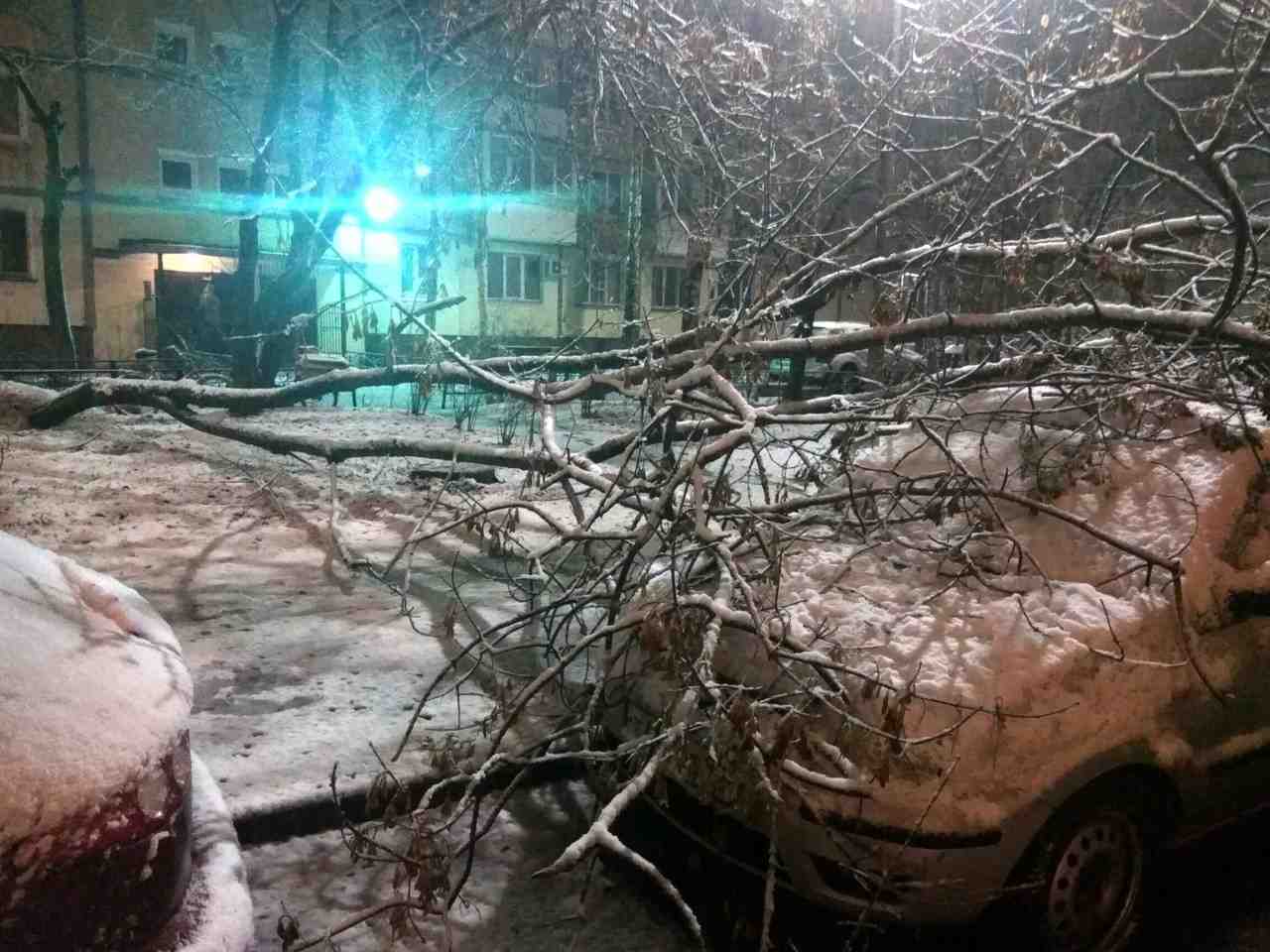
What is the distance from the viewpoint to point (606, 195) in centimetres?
2306

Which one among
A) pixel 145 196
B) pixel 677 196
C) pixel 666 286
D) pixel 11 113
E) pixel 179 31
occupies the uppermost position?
pixel 179 31

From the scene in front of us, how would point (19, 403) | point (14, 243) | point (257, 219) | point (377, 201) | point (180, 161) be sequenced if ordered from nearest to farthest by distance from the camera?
point (19, 403) → point (257, 219) → point (377, 201) → point (14, 243) → point (180, 161)

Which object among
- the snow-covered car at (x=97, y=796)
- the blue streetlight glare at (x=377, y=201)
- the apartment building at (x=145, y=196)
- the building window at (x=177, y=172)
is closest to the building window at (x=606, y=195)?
the apartment building at (x=145, y=196)

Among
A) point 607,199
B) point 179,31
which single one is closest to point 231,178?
point 179,31

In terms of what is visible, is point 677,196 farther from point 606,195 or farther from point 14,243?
point 14,243

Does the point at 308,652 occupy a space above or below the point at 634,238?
below

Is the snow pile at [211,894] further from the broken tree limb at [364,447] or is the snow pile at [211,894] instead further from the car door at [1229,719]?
the broken tree limb at [364,447]

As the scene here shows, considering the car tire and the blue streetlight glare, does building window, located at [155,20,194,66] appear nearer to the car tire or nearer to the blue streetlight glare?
the blue streetlight glare

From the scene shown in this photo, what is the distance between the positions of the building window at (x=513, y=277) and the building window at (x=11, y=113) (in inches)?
528

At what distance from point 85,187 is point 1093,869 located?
28.2 meters

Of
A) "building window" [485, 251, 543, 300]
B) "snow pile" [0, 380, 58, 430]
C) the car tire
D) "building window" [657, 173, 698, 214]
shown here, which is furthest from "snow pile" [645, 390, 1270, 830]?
"building window" [485, 251, 543, 300]

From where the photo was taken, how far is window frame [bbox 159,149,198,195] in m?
25.8

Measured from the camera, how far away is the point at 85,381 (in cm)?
996

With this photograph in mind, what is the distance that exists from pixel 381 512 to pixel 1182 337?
6299 millimetres
